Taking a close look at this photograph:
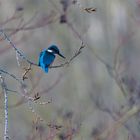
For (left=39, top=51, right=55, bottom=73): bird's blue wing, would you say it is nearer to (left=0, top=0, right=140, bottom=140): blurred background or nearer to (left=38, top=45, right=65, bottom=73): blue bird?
(left=38, top=45, right=65, bottom=73): blue bird

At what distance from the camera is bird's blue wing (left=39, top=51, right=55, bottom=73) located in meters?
4.51

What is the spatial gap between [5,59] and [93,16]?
6.44 feet

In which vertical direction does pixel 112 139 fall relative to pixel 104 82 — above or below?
below

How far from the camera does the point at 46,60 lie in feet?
14.9

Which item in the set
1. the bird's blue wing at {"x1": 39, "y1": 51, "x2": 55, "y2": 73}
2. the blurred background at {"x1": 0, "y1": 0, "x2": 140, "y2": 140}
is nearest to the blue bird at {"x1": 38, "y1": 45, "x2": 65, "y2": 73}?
the bird's blue wing at {"x1": 39, "y1": 51, "x2": 55, "y2": 73}

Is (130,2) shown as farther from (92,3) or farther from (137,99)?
(137,99)

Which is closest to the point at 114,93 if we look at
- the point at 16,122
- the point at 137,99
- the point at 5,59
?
the point at 16,122

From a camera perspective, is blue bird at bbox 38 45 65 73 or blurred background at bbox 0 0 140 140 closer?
blue bird at bbox 38 45 65 73

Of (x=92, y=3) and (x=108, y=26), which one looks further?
(x=108, y=26)

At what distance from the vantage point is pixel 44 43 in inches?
508

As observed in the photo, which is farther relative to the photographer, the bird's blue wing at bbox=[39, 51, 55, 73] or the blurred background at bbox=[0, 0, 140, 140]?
the blurred background at bbox=[0, 0, 140, 140]

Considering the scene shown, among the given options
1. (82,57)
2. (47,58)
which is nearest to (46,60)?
(47,58)

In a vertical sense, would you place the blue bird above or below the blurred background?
below

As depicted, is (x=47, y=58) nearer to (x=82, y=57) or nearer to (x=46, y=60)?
(x=46, y=60)
